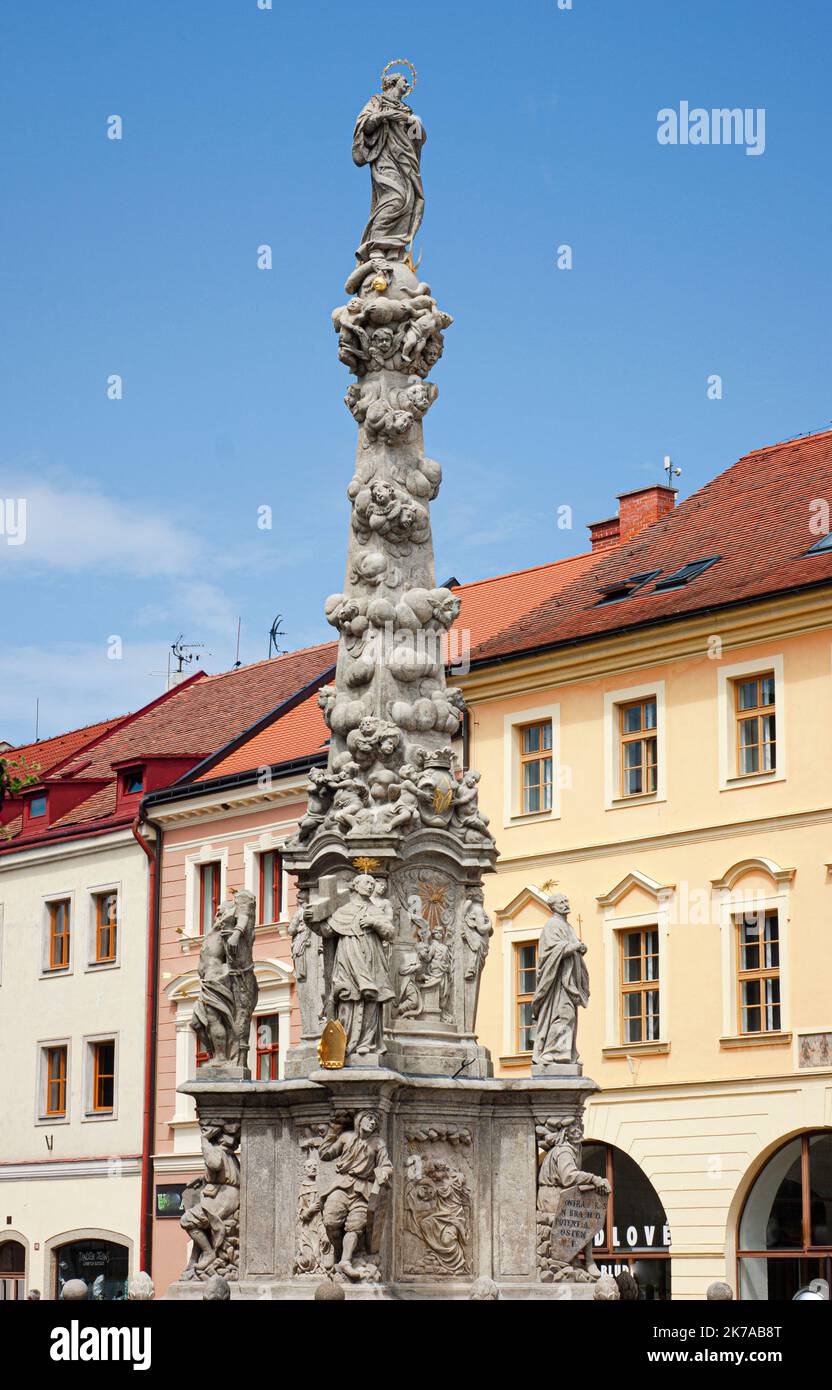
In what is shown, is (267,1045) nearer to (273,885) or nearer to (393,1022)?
(273,885)

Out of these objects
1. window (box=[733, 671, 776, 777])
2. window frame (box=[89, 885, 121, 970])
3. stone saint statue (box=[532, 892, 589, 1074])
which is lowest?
stone saint statue (box=[532, 892, 589, 1074])

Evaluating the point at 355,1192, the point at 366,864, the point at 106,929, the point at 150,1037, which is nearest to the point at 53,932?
the point at 106,929

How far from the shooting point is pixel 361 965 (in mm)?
17391

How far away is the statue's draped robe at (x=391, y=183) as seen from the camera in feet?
65.0

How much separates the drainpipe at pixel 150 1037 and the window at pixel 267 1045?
257 cm

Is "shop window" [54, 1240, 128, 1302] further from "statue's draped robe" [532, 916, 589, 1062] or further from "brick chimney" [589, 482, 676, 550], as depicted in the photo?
"statue's draped robe" [532, 916, 589, 1062]

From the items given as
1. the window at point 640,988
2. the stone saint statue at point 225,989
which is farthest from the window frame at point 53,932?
the stone saint statue at point 225,989

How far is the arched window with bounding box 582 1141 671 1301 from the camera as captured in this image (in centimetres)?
3222

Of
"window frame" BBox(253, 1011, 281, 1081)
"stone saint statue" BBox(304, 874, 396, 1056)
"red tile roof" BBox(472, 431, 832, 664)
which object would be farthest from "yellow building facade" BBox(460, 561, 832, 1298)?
"stone saint statue" BBox(304, 874, 396, 1056)

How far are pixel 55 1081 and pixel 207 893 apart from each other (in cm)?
471

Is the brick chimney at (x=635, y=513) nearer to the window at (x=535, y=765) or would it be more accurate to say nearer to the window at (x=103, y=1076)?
the window at (x=535, y=765)

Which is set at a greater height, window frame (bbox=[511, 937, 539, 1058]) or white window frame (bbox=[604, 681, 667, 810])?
white window frame (bbox=[604, 681, 667, 810])

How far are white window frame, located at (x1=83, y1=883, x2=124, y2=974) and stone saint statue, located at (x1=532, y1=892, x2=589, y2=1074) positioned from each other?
23.7m

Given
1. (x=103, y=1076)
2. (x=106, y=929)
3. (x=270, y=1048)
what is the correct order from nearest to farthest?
(x=270, y=1048), (x=103, y=1076), (x=106, y=929)
